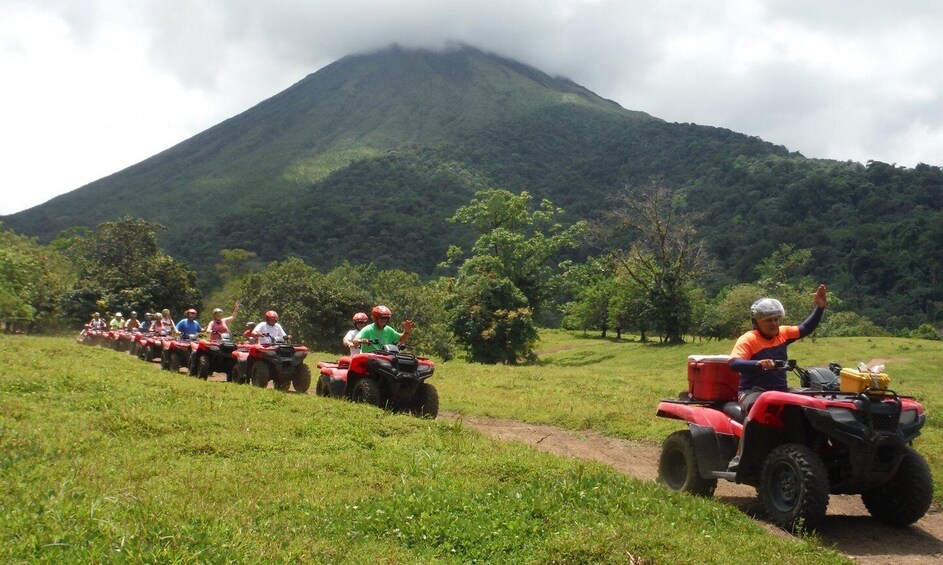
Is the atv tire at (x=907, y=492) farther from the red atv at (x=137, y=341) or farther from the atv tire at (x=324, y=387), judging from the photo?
the red atv at (x=137, y=341)

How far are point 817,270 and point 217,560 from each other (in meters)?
88.9

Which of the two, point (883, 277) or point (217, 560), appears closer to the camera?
point (217, 560)

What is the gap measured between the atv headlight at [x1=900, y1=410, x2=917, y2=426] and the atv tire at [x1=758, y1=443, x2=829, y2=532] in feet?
2.75

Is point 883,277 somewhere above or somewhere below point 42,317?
above

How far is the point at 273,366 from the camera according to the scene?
1605 centimetres

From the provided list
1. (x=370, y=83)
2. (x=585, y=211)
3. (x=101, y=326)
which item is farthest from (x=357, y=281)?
(x=370, y=83)

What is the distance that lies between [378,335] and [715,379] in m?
6.65

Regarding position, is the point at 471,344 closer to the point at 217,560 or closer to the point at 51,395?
the point at 51,395

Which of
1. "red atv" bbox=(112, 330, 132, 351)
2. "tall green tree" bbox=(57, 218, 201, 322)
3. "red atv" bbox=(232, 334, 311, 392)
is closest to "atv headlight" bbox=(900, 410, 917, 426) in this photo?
"red atv" bbox=(232, 334, 311, 392)

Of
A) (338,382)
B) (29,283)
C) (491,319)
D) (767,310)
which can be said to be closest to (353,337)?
(338,382)

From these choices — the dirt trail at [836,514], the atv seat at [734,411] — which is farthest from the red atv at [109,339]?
the atv seat at [734,411]

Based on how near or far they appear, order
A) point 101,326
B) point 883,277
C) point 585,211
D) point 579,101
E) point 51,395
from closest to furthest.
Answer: point 51,395 → point 101,326 → point 883,277 → point 585,211 → point 579,101

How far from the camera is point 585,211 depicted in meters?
127

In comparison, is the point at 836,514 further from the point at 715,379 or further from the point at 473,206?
the point at 473,206
